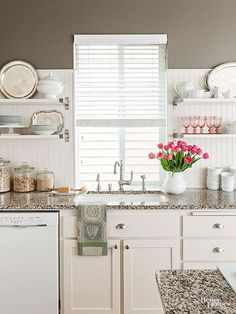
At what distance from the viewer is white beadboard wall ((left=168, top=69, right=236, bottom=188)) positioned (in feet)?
11.2

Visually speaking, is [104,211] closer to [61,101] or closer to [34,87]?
[61,101]

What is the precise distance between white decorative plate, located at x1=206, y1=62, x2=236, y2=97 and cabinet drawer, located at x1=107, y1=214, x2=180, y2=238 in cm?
129

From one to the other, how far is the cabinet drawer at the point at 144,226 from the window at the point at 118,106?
0.82 metres

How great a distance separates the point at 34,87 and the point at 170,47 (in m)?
1.20

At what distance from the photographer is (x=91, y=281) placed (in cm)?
272

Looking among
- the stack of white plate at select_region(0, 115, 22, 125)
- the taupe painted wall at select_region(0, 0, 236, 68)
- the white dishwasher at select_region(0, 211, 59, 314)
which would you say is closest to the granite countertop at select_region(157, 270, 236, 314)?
the white dishwasher at select_region(0, 211, 59, 314)

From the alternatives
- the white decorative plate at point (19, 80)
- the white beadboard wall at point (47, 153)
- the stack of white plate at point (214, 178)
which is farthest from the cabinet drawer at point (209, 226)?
the white decorative plate at point (19, 80)

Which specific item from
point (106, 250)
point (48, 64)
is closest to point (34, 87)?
point (48, 64)

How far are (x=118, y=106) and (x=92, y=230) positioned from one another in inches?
48.6

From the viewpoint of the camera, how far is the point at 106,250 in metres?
2.69

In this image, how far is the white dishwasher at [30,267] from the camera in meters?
2.68

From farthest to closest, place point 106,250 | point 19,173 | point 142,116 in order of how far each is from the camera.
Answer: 1. point 142,116
2. point 19,173
3. point 106,250

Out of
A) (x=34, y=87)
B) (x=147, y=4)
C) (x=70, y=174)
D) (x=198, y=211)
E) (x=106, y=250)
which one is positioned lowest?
(x=106, y=250)

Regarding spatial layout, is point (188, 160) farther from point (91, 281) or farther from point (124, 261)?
point (91, 281)
